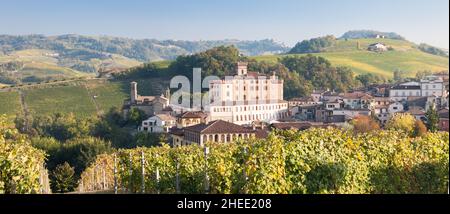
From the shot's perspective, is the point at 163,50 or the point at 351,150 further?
the point at 163,50

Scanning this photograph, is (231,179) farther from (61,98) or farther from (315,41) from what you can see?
(315,41)

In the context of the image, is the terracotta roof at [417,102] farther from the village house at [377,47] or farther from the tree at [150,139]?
the village house at [377,47]

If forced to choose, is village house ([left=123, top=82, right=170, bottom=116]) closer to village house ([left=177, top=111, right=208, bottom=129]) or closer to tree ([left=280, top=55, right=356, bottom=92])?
village house ([left=177, top=111, right=208, bottom=129])

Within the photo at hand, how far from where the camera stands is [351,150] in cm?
803

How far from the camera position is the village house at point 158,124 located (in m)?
47.5

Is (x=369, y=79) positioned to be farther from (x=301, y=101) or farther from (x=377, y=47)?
(x=377, y=47)

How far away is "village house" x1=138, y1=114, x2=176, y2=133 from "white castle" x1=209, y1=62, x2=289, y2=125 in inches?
193

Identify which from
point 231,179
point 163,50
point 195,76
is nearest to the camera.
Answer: point 231,179

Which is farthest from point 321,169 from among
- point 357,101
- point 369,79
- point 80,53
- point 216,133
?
point 80,53

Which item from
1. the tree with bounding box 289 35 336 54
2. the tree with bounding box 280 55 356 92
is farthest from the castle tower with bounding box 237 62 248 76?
the tree with bounding box 289 35 336 54

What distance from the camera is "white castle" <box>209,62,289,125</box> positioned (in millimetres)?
53719

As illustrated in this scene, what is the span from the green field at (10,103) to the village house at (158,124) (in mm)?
13896
